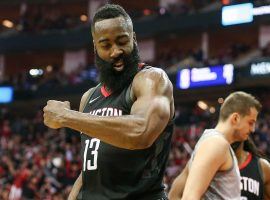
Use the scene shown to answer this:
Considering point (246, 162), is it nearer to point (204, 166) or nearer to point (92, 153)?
point (204, 166)

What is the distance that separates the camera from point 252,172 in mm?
4922

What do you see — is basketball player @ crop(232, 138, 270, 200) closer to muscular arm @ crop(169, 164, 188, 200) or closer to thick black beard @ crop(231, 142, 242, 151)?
thick black beard @ crop(231, 142, 242, 151)

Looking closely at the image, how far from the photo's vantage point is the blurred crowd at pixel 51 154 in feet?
53.2

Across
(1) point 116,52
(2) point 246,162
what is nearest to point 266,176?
(2) point 246,162

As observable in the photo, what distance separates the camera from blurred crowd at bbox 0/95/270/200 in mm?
16203

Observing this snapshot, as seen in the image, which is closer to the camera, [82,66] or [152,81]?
[152,81]

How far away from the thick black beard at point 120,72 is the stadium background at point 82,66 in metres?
11.8

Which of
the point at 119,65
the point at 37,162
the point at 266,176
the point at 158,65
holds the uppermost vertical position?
the point at 158,65

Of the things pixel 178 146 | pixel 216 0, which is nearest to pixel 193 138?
pixel 178 146

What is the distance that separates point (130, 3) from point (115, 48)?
109ft

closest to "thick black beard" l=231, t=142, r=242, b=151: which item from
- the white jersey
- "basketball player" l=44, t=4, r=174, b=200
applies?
the white jersey

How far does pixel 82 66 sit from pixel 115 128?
30.5 meters

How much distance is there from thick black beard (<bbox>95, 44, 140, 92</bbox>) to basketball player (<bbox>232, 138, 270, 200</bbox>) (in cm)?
170

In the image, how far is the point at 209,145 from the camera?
3.96m
